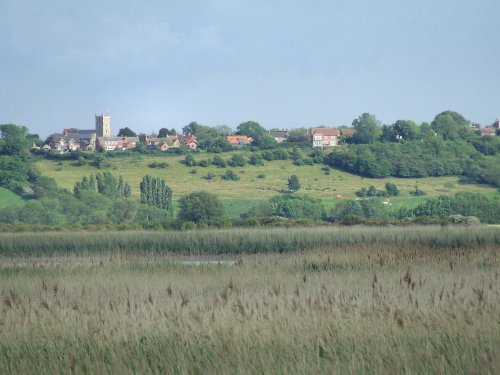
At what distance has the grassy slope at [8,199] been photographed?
89125 mm

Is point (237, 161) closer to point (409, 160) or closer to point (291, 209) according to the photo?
point (409, 160)

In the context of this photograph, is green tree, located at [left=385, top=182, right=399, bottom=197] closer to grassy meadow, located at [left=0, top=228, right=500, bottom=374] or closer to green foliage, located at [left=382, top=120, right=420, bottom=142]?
green foliage, located at [left=382, top=120, right=420, bottom=142]

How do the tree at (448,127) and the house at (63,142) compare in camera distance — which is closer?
the tree at (448,127)

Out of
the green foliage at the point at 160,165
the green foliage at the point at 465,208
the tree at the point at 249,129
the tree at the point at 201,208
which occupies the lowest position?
the green foliage at the point at 465,208

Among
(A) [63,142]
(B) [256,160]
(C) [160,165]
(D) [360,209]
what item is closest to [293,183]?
(B) [256,160]

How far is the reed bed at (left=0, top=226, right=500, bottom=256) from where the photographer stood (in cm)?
3125

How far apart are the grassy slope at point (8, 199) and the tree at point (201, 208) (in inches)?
1275

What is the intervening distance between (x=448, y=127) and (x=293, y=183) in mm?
41669

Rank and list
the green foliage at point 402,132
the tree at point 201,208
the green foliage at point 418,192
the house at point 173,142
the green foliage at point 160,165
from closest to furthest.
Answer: the tree at point 201,208 < the green foliage at point 418,192 < the green foliage at point 160,165 < the green foliage at point 402,132 < the house at point 173,142

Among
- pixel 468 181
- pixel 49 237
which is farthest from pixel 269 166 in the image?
pixel 49 237

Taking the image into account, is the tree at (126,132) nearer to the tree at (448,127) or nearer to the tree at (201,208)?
the tree at (448,127)

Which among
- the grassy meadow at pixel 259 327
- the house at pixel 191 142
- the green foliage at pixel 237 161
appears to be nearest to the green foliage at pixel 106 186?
the green foliage at pixel 237 161

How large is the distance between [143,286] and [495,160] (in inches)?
3986

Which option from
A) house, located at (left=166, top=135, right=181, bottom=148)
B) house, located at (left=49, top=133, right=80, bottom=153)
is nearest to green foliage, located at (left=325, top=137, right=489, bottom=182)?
house, located at (left=166, top=135, right=181, bottom=148)
